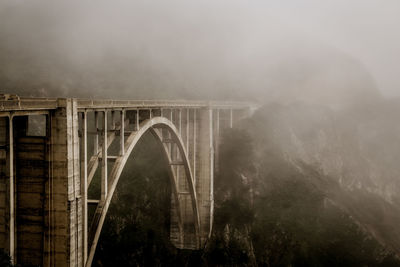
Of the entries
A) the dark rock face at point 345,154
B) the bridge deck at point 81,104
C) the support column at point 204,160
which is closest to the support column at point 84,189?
the bridge deck at point 81,104

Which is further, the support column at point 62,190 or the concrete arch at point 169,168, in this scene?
the concrete arch at point 169,168

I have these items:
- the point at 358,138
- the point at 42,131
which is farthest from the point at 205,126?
the point at 358,138

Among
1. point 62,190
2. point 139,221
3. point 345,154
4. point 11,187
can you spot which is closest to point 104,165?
point 62,190

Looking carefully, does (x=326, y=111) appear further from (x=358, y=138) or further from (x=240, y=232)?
(x=240, y=232)

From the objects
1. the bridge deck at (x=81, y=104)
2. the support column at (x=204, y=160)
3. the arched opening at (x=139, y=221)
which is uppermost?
the bridge deck at (x=81, y=104)

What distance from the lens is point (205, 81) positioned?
9750 centimetres

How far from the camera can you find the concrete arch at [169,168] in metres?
18.9

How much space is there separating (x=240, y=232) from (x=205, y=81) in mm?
57133

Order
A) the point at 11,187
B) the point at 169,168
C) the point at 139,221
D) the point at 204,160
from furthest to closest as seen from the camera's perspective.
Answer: the point at 139,221
the point at 204,160
the point at 169,168
the point at 11,187

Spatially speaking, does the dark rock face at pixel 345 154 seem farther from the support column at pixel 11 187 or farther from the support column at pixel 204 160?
the support column at pixel 11 187

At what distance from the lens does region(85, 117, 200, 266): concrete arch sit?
62.0 ft

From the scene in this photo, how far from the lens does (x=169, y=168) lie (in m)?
36.0

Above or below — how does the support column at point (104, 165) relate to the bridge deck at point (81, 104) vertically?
below

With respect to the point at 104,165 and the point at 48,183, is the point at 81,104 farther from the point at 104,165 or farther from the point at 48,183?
the point at 48,183
